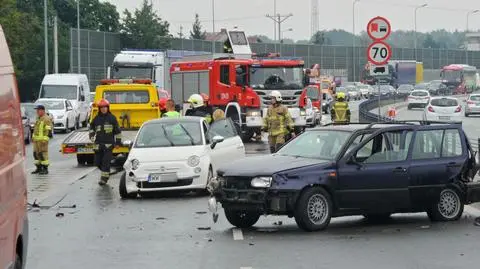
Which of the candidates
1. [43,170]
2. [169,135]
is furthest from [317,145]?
[43,170]

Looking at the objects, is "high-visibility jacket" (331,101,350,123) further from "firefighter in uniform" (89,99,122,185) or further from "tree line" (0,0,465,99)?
"tree line" (0,0,465,99)

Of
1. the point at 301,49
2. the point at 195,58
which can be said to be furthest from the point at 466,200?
the point at 301,49

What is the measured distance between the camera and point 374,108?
6250cm

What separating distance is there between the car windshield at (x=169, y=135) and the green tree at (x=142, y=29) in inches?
2314

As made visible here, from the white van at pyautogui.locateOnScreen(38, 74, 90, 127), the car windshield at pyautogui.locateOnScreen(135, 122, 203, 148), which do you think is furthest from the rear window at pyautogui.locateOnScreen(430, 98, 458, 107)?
the car windshield at pyautogui.locateOnScreen(135, 122, 203, 148)

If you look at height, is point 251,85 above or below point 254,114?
above

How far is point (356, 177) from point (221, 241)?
2.12 m

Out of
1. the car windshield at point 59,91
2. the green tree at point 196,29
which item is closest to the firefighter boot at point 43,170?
the car windshield at point 59,91

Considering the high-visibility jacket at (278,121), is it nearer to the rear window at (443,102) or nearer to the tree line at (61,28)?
the rear window at (443,102)

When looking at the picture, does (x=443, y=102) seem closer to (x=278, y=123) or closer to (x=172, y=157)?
(x=278, y=123)

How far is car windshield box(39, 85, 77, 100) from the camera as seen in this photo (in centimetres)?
4794

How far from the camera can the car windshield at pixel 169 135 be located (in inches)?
715

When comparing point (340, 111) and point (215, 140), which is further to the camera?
point (340, 111)

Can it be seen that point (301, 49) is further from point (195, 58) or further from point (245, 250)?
point (245, 250)
